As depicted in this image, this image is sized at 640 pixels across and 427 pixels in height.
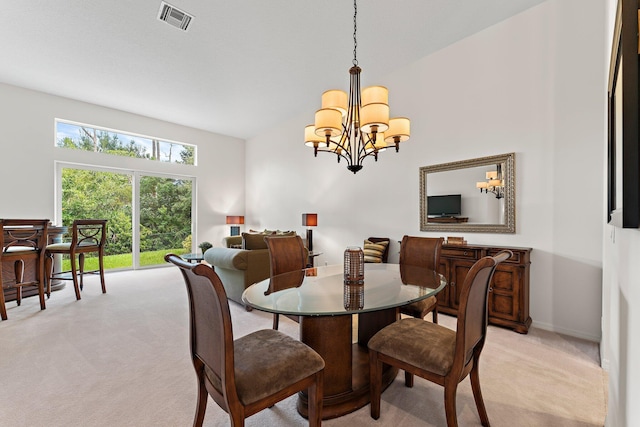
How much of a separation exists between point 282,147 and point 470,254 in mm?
4444

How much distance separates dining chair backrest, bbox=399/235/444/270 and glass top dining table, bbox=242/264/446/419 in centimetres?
47

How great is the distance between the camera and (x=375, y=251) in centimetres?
394

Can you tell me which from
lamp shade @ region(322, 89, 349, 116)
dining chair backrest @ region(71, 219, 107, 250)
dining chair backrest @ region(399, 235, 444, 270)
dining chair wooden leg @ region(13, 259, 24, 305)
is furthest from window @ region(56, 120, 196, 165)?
dining chair backrest @ region(399, 235, 444, 270)

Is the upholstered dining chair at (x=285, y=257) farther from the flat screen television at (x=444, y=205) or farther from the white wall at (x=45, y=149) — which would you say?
the white wall at (x=45, y=149)

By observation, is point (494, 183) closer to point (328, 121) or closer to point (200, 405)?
point (328, 121)

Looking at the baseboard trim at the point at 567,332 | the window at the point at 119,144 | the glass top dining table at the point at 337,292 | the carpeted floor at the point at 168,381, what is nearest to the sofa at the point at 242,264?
the carpeted floor at the point at 168,381

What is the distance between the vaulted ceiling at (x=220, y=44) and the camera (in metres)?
2.82

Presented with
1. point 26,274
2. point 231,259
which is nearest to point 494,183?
point 231,259

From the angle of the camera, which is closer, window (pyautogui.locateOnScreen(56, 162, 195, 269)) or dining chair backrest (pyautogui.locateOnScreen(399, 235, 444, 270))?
dining chair backrest (pyautogui.locateOnScreen(399, 235, 444, 270))

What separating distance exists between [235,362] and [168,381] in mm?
1084

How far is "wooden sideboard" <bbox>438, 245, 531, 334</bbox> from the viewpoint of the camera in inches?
105

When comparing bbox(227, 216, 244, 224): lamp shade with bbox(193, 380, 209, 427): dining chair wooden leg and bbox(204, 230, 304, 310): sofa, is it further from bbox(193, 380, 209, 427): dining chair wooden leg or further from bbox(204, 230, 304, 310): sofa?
bbox(193, 380, 209, 427): dining chair wooden leg

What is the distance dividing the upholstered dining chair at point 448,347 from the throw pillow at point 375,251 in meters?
2.20

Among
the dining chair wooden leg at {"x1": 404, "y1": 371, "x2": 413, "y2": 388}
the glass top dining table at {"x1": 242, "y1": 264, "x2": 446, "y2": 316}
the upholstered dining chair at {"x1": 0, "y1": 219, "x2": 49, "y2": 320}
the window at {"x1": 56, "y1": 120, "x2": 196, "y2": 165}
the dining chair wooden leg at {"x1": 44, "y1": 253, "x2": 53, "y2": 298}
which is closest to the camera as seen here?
the glass top dining table at {"x1": 242, "y1": 264, "x2": 446, "y2": 316}
